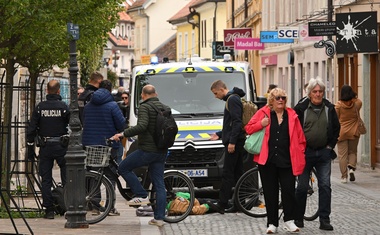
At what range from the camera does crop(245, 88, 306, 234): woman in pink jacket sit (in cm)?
1440

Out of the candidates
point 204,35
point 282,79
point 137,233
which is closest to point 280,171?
point 137,233

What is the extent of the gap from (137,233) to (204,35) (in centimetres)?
7186

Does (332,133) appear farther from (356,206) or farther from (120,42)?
(120,42)

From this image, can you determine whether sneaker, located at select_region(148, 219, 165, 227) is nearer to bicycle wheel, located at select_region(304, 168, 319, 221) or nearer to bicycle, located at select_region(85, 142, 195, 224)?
bicycle, located at select_region(85, 142, 195, 224)

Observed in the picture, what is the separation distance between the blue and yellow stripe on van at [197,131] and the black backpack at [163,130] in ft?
14.2

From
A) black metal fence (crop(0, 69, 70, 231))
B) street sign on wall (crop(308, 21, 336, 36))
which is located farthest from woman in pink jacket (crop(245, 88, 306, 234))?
street sign on wall (crop(308, 21, 336, 36))

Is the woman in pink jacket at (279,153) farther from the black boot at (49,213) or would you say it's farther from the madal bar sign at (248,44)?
the madal bar sign at (248,44)

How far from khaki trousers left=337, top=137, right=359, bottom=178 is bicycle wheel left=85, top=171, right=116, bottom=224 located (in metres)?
9.15

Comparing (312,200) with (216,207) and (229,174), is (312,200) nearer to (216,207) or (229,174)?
(229,174)

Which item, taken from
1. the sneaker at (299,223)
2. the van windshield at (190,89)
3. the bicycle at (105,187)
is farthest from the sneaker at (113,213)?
the van windshield at (190,89)

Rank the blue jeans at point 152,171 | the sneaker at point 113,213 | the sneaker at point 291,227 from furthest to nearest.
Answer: the sneaker at point 113,213 < the blue jeans at point 152,171 < the sneaker at point 291,227

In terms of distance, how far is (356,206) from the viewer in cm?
1889

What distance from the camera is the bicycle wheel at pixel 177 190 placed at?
16188 mm

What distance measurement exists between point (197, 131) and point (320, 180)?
16.0ft
